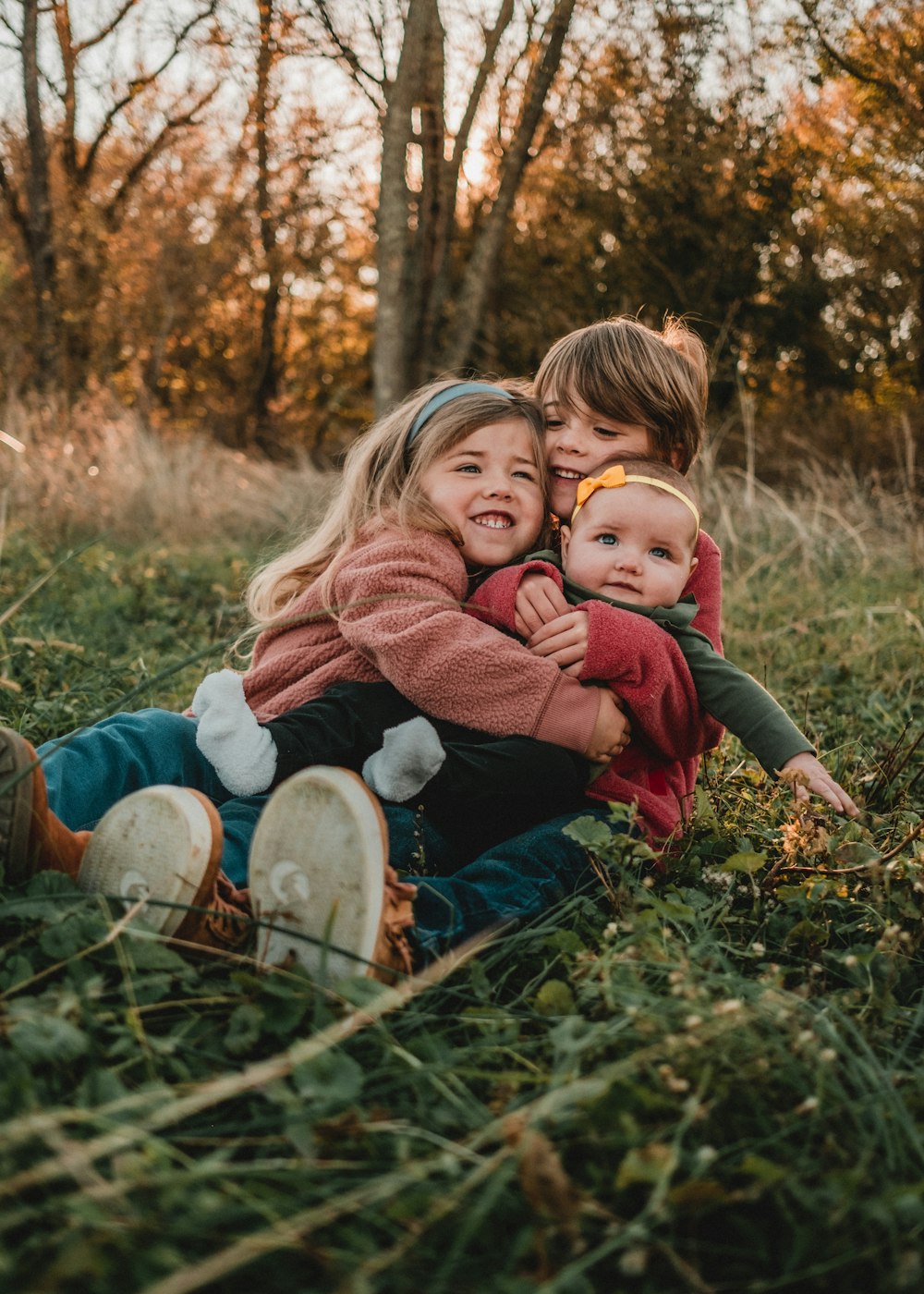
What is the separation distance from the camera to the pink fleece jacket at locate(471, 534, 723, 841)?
2.20 m

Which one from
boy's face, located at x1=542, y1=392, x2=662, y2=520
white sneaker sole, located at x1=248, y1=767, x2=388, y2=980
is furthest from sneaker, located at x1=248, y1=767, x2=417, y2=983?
boy's face, located at x1=542, y1=392, x2=662, y2=520

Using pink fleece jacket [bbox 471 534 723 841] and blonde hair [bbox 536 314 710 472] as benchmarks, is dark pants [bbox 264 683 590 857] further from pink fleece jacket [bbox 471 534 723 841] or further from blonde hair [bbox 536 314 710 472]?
blonde hair [bbox 536 314 710 472]

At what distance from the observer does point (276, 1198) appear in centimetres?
104

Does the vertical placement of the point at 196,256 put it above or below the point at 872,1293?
above

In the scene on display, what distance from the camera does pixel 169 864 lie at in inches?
59.8

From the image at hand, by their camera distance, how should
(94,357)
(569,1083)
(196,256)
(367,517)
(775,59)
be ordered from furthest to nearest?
(196,256)
(94,357)
(775,59)
(367,517)
(569,1083)

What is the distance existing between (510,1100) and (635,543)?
143 centimetres

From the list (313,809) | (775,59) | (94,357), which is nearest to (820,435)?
(775,59)

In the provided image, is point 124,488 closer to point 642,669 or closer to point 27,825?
point 642,669

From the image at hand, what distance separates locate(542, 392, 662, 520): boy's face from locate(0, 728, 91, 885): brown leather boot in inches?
59.5

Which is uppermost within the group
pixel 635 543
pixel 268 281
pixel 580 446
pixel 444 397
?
pixel 268 281

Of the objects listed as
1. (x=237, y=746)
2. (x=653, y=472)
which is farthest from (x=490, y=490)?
(x=237, y=746)

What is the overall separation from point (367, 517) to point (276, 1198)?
192cm

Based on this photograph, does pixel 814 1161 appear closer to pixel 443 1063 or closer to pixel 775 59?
pixel 443 1063
